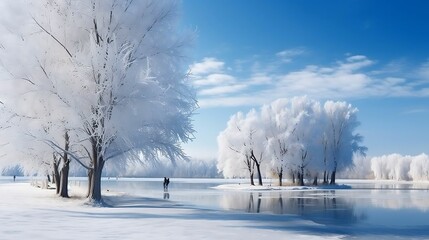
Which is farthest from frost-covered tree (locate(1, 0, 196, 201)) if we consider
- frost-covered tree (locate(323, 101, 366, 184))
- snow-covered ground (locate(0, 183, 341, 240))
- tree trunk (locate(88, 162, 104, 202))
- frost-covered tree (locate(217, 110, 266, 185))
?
frost-covered tree (locate(323, 101, 366, 184))

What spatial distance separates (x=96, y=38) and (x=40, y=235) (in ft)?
47.1

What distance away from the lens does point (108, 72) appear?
21672 millimetres

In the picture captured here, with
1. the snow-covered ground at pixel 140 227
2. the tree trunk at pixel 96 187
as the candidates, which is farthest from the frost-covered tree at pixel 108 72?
the snow-covered ground at pixel 140 227

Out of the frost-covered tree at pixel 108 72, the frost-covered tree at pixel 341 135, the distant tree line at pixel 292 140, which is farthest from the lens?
the frost-covered tree at pixel 341 135

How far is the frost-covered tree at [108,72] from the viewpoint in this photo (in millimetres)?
21812

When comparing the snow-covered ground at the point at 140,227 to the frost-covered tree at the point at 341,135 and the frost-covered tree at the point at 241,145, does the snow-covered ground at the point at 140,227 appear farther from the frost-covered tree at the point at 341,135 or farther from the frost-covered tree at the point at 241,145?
the frost-covered tree at the point at 341,135

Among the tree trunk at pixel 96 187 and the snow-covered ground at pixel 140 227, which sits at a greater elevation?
the tree trunk at pixel 96 187

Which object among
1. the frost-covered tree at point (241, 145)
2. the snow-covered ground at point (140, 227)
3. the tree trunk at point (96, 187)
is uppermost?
the frost-covered tree at point (241, 145)

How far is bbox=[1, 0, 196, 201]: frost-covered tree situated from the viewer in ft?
71.6

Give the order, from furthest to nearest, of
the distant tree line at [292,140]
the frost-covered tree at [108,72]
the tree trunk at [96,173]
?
the distant tree line at [292,140] → the tree trunk at [96,173] → the frost-covered tree at [108,72]

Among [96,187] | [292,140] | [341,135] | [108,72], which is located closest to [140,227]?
[108,72]

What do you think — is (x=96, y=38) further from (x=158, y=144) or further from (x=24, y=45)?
(x=158, y=144)

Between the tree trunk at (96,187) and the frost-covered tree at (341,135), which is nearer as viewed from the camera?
the tree trunk at (96,187)

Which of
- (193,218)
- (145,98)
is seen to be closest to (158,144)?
(145,98)
